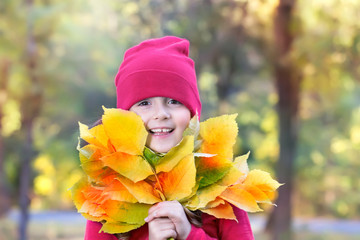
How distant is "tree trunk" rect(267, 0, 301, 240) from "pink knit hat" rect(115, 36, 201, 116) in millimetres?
7914

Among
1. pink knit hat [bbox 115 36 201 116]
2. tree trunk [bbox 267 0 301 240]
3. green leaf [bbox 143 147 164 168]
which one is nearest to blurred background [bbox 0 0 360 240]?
tree trunk [bbox 267 0 301 240]

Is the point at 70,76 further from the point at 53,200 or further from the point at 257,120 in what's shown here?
the point at 53,200

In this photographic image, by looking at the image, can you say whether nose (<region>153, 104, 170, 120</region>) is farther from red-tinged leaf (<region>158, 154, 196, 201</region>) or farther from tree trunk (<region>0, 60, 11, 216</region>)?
tree trunk (<region>0, 60, 11, 216</region>)

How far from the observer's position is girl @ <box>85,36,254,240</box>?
175 centimetres

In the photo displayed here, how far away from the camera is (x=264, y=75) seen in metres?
11.5

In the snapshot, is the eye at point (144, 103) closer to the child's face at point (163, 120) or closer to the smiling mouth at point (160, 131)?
the child's face at point (163, 120)

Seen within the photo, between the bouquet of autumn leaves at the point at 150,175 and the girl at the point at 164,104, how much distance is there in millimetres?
63

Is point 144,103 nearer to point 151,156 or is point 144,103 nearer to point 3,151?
point 151,156

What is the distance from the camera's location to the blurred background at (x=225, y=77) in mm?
9617

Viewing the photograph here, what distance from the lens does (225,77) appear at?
11.7 metres

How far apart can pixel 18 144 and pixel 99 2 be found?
13.9 feet

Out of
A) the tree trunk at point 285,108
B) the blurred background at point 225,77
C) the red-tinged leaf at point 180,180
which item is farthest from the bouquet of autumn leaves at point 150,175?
the tree trunk at point 285,108

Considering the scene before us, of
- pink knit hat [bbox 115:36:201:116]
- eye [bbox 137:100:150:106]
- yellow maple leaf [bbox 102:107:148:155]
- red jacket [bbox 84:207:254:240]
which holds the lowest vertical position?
red jacket [bbox 84:207:254:240]

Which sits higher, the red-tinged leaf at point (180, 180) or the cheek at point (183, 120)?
the cheek at point (183, 120)
